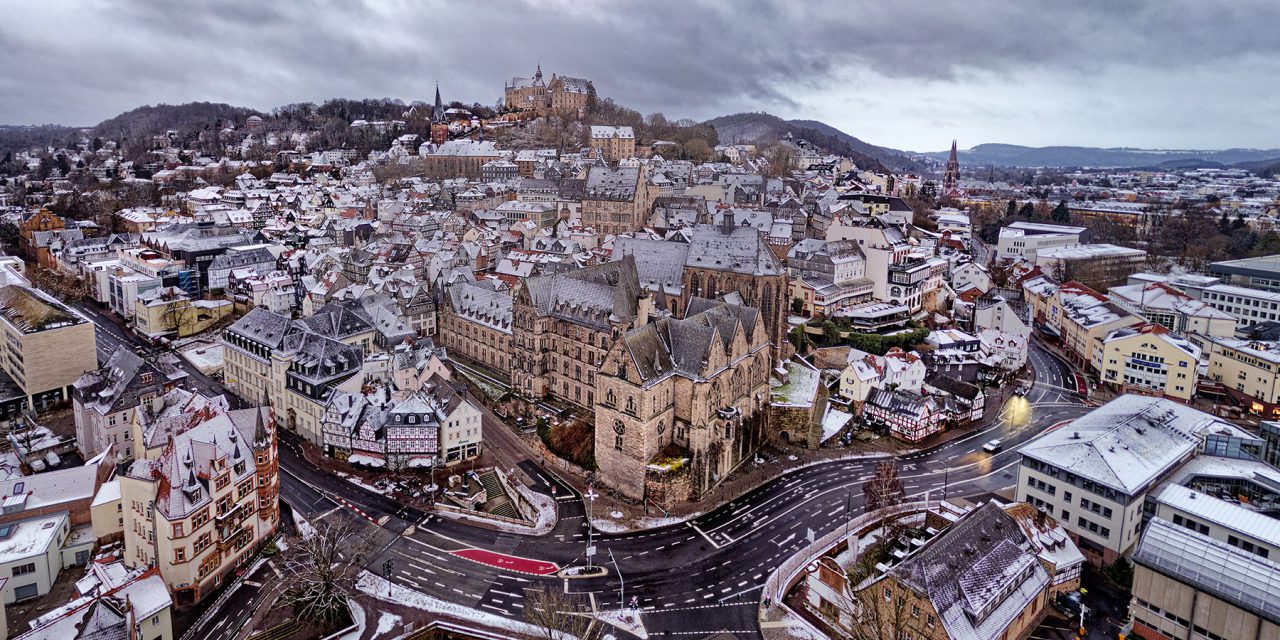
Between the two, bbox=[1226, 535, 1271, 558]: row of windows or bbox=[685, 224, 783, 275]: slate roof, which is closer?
bbox=[1226, 535, 1271, 558]: row of windows

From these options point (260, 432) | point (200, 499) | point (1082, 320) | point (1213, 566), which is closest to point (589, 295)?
point (260, 432)

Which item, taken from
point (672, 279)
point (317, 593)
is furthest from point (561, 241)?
point (317, 593)

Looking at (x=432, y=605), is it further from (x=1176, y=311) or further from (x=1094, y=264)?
(x=1094, y=264)

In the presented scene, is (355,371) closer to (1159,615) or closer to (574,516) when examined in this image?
(574,516)

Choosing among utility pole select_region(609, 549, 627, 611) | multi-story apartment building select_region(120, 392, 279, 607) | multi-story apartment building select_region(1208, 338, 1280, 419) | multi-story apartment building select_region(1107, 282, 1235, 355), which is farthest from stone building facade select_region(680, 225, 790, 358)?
multi-story apartment building select_region(1107, 282, 1235, 355)

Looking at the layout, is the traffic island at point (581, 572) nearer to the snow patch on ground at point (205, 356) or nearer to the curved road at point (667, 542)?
the curved road at point (667, 542)

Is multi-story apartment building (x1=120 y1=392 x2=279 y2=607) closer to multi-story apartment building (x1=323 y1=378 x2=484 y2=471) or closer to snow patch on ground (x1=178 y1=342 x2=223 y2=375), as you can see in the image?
multi-story apartment building (x1=323 y1=378 x2=484 y2=471)
